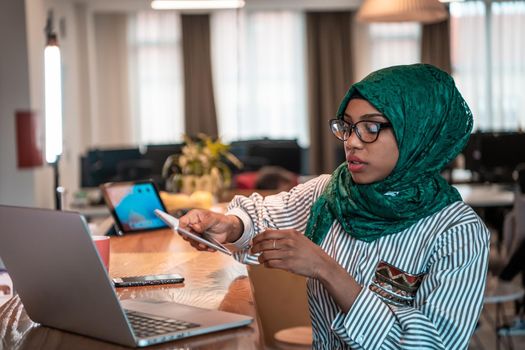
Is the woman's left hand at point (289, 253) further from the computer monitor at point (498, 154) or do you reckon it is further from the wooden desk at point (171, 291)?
the computer monitor at point (498, 154)

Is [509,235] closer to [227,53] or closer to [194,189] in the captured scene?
[194,189]

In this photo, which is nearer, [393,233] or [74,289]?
[74,289]

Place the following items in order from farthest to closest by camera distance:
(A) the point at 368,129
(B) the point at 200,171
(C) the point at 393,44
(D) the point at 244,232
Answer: (C) the point at 393,44
(B) the point at 200,171
(D) the point at 244,232
(A) the point at 368,129

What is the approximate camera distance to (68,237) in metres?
1.27

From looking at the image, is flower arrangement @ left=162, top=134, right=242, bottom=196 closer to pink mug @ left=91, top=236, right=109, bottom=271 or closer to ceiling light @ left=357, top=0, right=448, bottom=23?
ceiling light @ left=357, top=0, right=448, bottom=23

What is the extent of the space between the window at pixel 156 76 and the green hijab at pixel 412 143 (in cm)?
1010

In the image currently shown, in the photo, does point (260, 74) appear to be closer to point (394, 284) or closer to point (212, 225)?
point (212, 225)

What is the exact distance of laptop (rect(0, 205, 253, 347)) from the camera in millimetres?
1271

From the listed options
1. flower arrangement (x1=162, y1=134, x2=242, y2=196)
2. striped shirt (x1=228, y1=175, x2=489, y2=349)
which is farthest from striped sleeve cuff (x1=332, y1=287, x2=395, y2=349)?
flower arrangement (x1=162, y1=134, x2=242, y2=196)

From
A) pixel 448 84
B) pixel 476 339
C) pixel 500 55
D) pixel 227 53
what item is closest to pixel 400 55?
pixel 500 55

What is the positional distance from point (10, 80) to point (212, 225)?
14.4 ft

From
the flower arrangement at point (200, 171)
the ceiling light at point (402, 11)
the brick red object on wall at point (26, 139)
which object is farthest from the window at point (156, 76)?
the flower arrangement at point (200, 171)

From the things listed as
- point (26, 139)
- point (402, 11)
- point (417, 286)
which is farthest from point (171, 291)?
point (26, 139)

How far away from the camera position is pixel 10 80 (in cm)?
593
